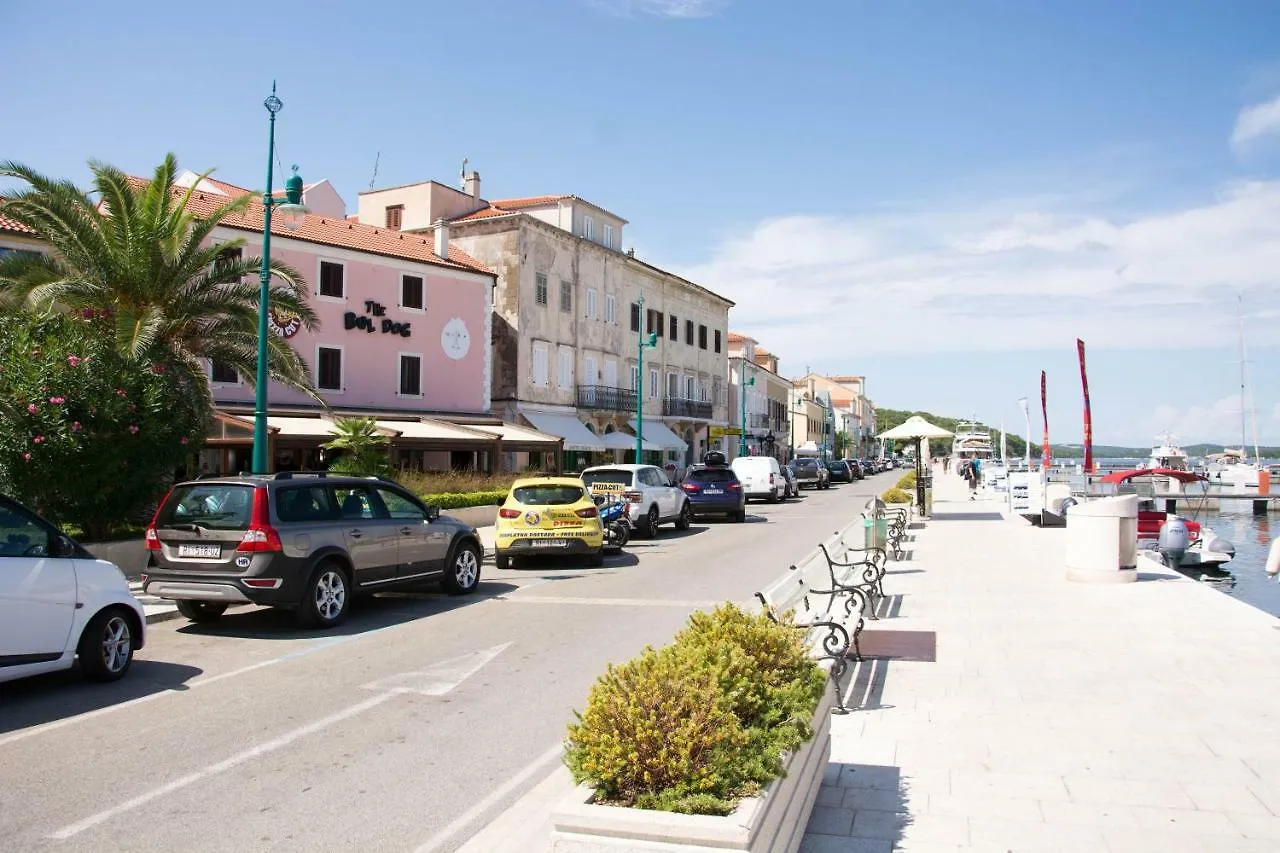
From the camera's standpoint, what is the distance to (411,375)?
34750mm

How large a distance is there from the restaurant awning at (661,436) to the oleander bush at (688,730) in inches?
1708

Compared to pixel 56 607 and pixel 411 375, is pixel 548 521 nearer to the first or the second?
pixel 56 607

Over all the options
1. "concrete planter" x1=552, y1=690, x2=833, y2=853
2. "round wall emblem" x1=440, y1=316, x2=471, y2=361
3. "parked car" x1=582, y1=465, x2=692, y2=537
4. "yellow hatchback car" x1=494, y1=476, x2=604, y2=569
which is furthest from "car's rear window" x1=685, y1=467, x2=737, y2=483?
"concrete planter" x1=552, y1=690, x2=833, y2=853

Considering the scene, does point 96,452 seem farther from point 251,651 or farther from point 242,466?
point 242,466

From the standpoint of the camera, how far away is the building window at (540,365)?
41.0 m

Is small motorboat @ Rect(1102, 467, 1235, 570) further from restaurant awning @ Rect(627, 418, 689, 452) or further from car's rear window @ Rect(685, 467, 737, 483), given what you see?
restaurant awning @ Rect(627, 418, 689, 452)

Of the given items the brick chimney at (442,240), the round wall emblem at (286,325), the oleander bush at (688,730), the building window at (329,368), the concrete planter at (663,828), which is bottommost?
the concrete planter at (663,828)

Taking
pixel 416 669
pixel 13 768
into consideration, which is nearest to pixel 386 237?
pixel 416 669

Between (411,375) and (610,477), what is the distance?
14519 millimetres

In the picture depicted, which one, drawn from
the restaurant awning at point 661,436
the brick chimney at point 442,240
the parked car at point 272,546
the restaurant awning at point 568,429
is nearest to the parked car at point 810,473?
the restaurant awning at point 661,436

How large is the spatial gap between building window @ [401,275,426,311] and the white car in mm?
27259

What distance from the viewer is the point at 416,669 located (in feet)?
28.3

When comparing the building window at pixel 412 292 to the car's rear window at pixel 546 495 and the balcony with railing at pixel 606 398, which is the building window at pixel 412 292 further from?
the car's rear window at pixel 546 495

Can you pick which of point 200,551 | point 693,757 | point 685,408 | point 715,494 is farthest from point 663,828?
point 685,408
